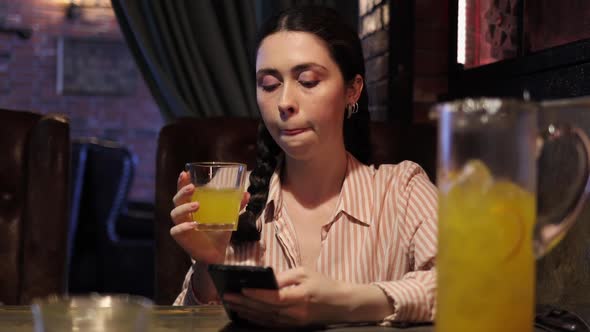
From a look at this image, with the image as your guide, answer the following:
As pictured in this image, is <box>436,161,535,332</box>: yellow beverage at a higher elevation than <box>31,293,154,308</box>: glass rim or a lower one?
higher

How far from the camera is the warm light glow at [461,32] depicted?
2.38 meters

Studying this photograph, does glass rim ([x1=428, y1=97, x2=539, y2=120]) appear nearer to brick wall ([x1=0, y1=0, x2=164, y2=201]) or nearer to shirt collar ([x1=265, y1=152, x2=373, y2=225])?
shirt collar ([x1=265, y1=152, x2=373, y2=225])

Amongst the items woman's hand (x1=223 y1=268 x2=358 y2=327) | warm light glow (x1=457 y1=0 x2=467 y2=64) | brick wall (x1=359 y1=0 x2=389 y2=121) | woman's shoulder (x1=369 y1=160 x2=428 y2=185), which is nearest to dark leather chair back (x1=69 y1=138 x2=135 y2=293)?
brick wall (x1=359 y1=0 x2=389 y2=121)

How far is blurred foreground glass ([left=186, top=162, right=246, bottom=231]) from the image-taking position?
4.20 feet

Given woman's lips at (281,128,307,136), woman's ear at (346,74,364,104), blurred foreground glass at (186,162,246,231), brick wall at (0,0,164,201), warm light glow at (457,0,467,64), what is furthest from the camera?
brick wall at (0,0,164,201)

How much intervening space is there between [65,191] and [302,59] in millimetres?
813

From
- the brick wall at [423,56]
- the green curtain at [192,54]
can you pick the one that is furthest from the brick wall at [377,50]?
the green curtain at [192,54]

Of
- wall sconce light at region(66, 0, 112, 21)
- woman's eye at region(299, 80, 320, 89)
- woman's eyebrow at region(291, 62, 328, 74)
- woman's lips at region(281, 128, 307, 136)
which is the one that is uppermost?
wall sconce light at region(66, 0, 112, 21)

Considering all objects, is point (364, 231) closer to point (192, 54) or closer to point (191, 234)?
point (191, 234)

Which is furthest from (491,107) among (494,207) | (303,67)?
(303,67)

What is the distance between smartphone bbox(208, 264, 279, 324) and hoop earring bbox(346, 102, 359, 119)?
2.98ft

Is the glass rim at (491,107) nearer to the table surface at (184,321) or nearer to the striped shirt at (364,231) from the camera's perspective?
the table surface at (184,321)

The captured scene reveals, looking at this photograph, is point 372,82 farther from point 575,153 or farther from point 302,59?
point 575,153

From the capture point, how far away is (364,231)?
5.40ft
